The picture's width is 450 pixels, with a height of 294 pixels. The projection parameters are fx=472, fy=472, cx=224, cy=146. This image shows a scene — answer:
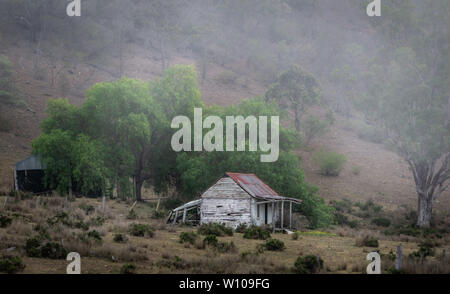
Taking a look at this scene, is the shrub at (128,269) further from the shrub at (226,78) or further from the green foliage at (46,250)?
the shrub at (226,78)

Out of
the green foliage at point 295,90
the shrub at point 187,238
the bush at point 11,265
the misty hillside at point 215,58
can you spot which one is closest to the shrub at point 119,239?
the shrub at point 187,238

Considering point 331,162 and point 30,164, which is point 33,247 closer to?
point 30,164

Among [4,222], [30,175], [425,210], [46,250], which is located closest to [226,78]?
[425,210]

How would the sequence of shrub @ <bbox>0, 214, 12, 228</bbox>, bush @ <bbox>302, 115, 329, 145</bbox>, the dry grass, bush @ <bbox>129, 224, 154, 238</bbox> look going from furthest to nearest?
1. bush @ <bbox>302, 115, 329, 145</bbox>
2. bush @ <bbox>129, 224, 154, 238</bbox>
3. shrub @ <bbox>0, 214, 12, 228</bbox>
4. the dry grass

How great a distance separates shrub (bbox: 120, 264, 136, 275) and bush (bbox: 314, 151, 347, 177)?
44966 millimetres

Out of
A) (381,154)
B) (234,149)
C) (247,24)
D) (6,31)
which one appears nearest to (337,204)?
(234,149)

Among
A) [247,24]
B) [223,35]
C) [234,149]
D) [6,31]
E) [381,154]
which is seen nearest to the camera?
[234,149]

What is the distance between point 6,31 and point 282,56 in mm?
54462

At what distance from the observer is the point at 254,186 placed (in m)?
31.8

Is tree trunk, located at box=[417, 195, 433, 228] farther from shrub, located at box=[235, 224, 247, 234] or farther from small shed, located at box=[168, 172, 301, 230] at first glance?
shrub, located at box=[235, 224, 247, 234]

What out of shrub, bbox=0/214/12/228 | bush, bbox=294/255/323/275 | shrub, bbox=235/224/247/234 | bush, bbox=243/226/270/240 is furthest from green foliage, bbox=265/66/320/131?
bush, bbox=294/255/323/275

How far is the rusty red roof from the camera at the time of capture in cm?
3006
